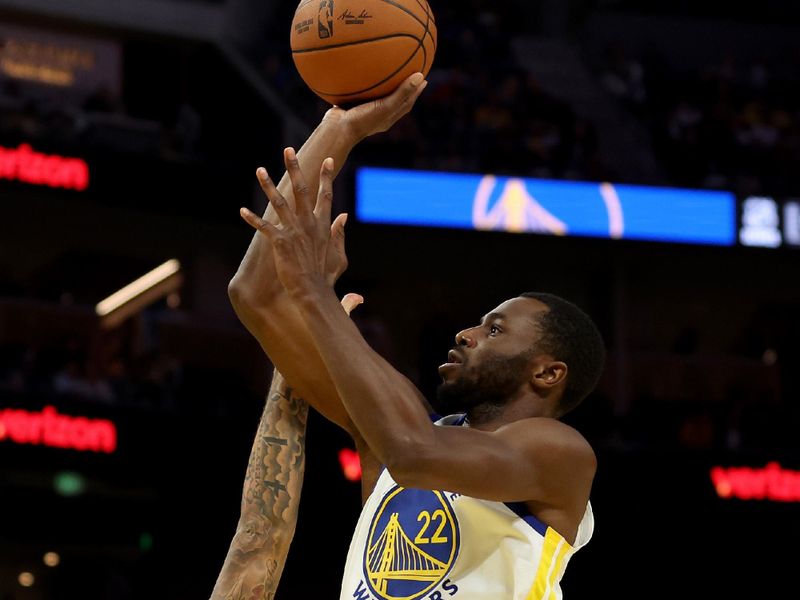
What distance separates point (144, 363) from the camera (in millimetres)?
12508

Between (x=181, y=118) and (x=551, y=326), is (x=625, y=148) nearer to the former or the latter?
(x=181, y=118)

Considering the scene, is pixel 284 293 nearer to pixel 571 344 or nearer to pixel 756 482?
pixel 571 344

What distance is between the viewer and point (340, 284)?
625 inches

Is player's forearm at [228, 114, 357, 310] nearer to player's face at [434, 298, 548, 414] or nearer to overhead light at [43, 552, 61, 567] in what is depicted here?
player's face at [434, 298, 548, 414]

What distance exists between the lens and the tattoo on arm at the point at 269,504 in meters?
3.42

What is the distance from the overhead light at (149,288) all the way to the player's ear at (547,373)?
1240 cm

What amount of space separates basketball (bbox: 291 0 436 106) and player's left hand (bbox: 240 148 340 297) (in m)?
0.55

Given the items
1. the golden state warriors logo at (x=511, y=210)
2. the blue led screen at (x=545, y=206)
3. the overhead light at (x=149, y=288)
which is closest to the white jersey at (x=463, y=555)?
the blue led screen at (x=545, y=206)

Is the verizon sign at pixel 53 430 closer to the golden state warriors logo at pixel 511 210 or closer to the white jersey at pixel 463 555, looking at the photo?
the golden state warriors logo at pixel 511 210

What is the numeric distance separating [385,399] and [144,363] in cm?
995

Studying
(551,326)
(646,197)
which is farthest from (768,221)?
(551,326)

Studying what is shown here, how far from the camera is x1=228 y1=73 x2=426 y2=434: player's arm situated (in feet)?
11.3

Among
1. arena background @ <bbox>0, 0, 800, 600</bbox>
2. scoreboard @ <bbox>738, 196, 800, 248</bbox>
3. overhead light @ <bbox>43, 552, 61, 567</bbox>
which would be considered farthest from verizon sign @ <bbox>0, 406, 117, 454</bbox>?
scoreboard @ <bbox>738, 196, 800, 248</bbox>

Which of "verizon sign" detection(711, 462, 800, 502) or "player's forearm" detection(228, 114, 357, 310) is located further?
"verizon sign" detection(711, 462, 800, 502)
